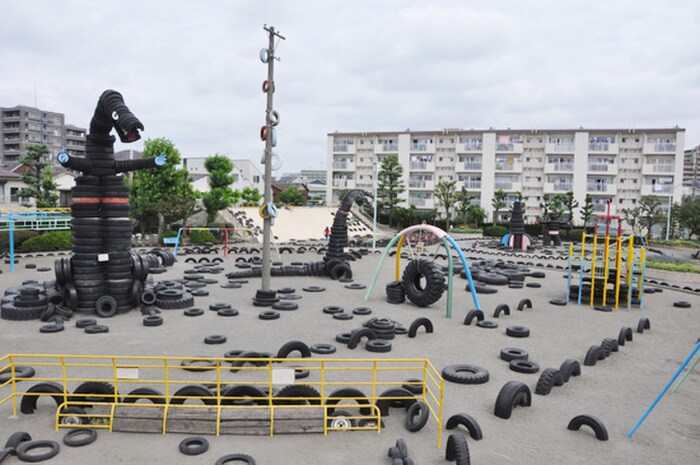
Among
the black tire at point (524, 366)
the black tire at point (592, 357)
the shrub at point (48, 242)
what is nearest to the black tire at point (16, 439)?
the black tire at point (524, 366)

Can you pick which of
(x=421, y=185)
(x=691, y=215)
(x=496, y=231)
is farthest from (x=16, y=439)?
(x=421, y=185)

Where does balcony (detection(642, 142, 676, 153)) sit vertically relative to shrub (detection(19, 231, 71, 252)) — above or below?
above

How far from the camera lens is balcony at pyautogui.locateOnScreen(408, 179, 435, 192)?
6588cm

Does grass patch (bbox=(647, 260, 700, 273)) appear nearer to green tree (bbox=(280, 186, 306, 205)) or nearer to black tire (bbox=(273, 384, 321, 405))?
black tire (bbox=(273, 384, 321, 405))

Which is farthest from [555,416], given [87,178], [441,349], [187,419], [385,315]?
[87,178]

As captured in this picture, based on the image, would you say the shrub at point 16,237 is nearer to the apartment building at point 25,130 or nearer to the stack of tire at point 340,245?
the stack of tire at point 340,245

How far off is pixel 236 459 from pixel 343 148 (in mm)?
64850

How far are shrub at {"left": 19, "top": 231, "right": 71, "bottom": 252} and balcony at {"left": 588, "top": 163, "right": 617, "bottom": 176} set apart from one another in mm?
56427

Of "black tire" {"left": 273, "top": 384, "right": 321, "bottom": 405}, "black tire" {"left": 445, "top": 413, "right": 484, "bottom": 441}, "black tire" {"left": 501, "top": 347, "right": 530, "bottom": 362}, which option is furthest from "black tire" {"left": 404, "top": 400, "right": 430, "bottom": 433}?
"black tire" {"left": 501, "top": 347, "right": 530, "bottom": 362}

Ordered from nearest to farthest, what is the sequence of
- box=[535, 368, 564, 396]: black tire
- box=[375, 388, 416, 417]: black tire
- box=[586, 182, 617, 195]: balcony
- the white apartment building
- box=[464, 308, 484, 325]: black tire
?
1. box=[375, 388, 416, 417]: black tire
2. box=[535, 368, 564, 396]: black tire
3. box=[464, 308, 484, 325]: black tire
4. the white apartment building
5. box=[586, 182, 617, 195]: balcony

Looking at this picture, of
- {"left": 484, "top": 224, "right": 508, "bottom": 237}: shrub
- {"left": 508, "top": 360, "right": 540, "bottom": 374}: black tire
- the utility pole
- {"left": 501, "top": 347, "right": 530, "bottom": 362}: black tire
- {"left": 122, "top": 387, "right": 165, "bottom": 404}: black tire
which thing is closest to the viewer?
{"left": 122, "top": 387, "right": 165, "bottom": 404}: black tire

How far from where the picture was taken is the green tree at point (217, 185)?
43938 millimetres

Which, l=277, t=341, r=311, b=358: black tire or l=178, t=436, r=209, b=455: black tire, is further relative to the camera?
l=277, t=341, r=311, b=358: black tire

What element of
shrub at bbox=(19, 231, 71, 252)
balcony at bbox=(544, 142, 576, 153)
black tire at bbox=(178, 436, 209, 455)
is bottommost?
black tire at bbox=(178, 436, 209, 455)
